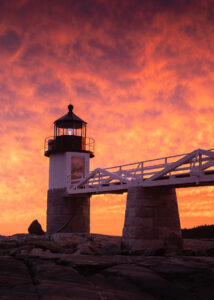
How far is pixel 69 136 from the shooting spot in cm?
2788

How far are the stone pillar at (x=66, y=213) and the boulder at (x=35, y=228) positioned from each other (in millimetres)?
575

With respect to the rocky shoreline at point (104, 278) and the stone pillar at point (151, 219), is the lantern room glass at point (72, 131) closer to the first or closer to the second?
the stone pillar at point (151, 219)

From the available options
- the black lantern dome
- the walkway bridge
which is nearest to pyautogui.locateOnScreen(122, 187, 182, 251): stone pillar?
the walkway bridge

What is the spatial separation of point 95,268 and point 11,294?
2.31 m

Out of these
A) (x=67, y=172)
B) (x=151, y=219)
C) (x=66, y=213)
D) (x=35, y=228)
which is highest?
(x=67, y=172)

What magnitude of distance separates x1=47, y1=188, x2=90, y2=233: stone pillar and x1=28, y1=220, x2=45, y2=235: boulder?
57cm

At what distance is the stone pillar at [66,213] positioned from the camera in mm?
27000

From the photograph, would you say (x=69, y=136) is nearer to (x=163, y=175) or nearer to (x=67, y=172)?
(x=67, y=172)

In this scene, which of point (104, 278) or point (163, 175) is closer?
point (104, 278)

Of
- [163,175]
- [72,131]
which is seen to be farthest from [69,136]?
[163,175]

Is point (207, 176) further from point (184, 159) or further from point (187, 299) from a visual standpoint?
point (187, 299)

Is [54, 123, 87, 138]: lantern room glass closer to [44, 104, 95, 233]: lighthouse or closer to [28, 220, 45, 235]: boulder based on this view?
[44, 104, 95, 233]: lighthouse

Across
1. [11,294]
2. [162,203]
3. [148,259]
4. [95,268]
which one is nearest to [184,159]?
[162,203]

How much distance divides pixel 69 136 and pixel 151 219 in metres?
11.6
